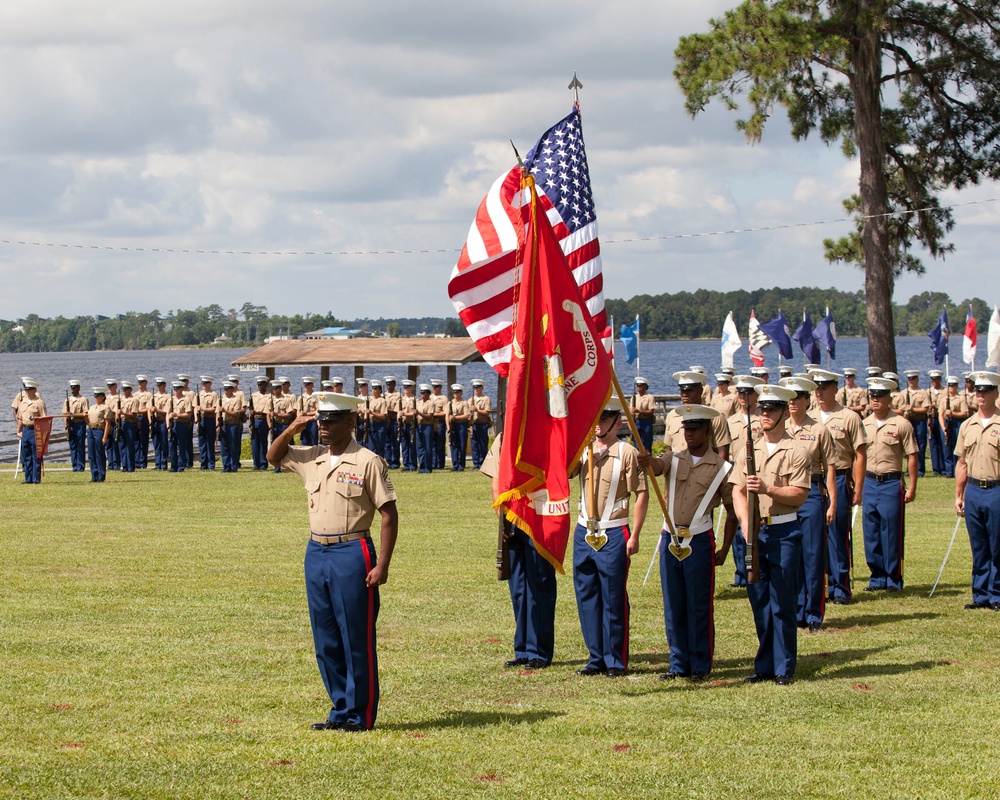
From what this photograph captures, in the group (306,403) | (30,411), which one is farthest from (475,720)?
(306,403)

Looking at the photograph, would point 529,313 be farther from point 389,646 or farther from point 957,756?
point 957,756

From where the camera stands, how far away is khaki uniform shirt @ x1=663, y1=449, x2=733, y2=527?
9.28 meters

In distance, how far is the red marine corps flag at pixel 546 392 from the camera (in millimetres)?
8906

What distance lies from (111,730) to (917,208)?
2473 centimetres

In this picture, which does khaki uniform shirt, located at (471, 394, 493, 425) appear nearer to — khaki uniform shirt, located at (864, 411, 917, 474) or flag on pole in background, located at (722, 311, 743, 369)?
flag on pole in background, located at (722, 311, 743, 369)

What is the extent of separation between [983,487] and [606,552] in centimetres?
439

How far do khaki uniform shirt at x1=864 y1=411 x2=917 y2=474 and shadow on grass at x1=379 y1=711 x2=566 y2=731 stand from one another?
5.93m

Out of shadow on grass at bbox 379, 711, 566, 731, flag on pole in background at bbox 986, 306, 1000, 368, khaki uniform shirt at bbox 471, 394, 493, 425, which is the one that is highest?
flag on pole in background at bbox 986, 306, 1000, 368

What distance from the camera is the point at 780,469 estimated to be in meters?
9.44

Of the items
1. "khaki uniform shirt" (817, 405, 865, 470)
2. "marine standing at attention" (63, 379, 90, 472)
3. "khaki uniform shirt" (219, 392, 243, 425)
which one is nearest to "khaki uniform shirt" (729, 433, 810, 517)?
"khaki uniform shirt" (817, 405, 865, 470)

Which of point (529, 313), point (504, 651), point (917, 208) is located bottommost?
point (504, 651)

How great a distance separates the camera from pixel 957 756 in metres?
Answer: 7.04

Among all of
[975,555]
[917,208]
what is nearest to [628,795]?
[975,555]

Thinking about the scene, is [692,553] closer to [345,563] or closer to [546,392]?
[546,392]
